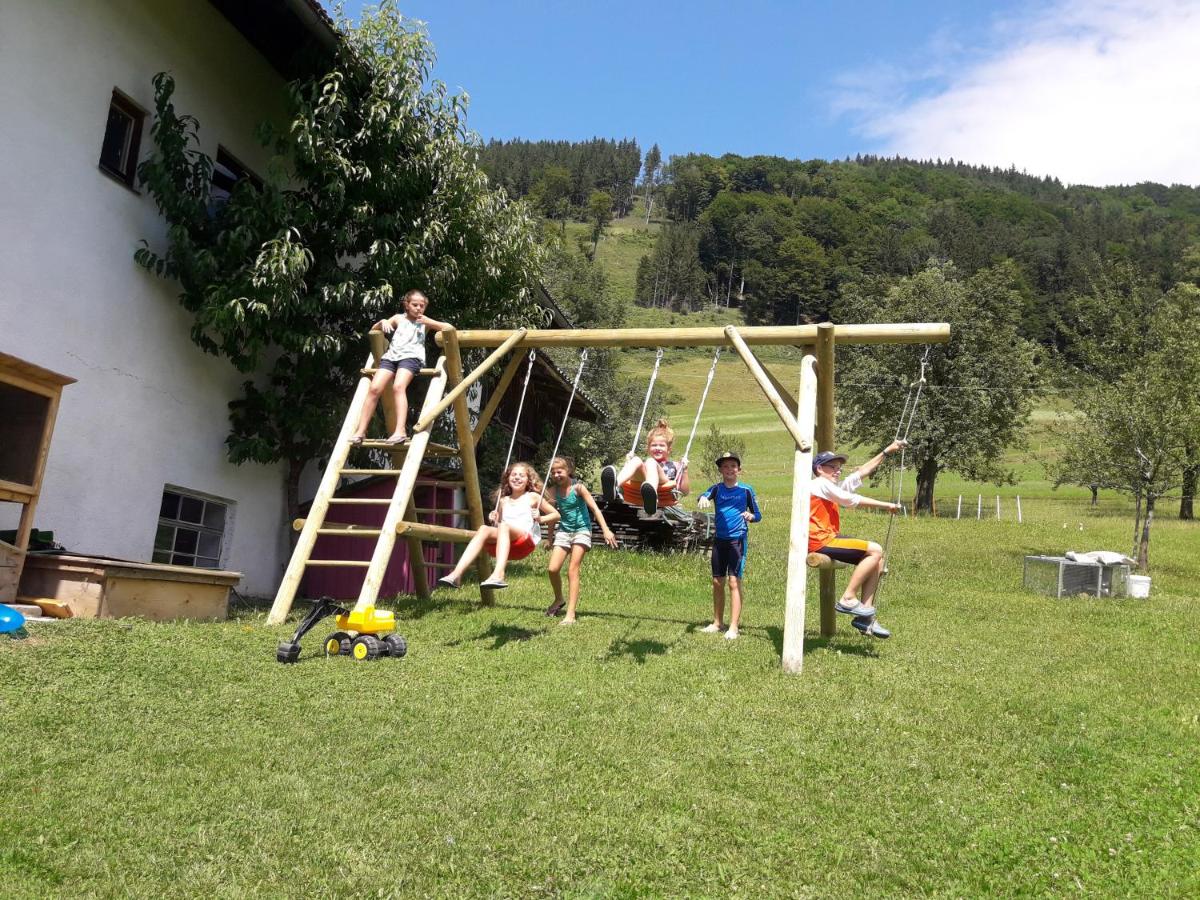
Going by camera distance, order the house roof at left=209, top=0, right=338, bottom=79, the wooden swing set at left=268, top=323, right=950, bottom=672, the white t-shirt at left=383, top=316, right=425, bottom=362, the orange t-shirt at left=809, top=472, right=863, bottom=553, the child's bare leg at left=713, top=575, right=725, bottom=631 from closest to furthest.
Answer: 1. the wooden swing set at left=268, top=323, right=950, bottom=672
2. the orange t-shirt at left=809, top=472, right=863, bottom=553
3. the child's bare leg at left=713, top=575, right=725, bottom=631
4. the white t-shirt at left=383, top=316, right=425, bottom=362
5. the house roof at left=209, top=0, right=338, bottom=79

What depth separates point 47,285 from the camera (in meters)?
10.6

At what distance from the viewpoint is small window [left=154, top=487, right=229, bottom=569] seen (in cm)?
1295

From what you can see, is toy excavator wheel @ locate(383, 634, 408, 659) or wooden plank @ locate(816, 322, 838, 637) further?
wooden plank @ locate(816, 322, 838, 637)

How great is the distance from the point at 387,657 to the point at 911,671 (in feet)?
14.4

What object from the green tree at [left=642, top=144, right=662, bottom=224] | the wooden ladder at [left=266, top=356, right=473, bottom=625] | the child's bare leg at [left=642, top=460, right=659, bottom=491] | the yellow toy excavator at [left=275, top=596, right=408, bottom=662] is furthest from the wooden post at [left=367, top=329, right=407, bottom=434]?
the green tree at [left=642, top=144, right=662, bottom=224]

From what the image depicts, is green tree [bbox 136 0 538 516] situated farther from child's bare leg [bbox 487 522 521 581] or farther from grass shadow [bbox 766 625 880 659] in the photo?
grass shadow [bbox 766 625 880 659]

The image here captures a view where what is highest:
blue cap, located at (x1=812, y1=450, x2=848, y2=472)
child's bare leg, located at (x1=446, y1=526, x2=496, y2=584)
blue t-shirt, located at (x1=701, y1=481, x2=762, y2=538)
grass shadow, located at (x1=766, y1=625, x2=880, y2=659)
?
blue cap, located at (x1=812, y1=450, x2=848, y2=472)

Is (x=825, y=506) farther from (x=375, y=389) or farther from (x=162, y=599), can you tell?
(x=162, y=599)

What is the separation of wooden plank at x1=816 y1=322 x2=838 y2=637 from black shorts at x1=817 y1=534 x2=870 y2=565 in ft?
0.86

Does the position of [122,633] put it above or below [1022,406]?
below

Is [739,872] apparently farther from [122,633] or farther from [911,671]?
[122,633]

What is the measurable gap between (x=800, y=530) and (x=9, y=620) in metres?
6.37

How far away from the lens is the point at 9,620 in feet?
24.4

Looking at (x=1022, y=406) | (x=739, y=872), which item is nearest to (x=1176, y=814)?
(x=739, y=872)
